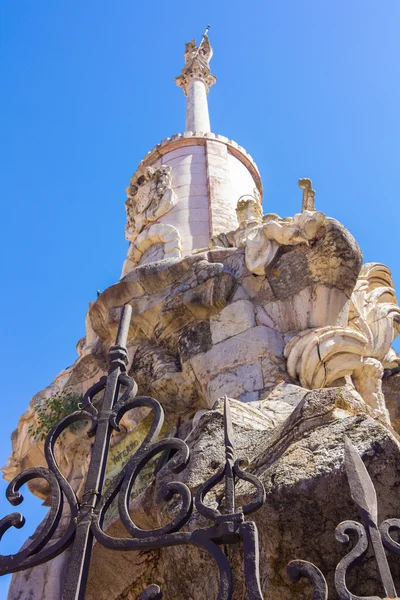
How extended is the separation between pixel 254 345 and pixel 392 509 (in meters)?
2.96

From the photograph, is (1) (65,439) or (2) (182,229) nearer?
(1) (65,439)

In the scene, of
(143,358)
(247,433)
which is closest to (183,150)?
(143,358)

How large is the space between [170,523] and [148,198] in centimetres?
784

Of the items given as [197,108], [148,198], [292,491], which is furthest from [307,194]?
[197,108]

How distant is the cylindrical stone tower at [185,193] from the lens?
28.1ft

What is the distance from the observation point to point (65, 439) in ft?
20.9

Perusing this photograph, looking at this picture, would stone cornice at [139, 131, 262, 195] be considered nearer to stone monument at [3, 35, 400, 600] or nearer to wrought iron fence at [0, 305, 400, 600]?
stone monument at [3, 35, 400, 600]

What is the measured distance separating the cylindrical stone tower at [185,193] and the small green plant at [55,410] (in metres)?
2.37

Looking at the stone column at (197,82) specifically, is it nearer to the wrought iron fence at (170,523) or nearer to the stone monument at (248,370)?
the stone monument at (248,370)

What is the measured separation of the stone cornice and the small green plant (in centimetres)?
516

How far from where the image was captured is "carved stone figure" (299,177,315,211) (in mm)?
6859

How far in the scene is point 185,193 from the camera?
364 inches

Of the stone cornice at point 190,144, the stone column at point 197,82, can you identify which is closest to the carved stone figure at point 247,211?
the stone cornice at point 190,144

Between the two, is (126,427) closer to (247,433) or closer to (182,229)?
(247,433)
